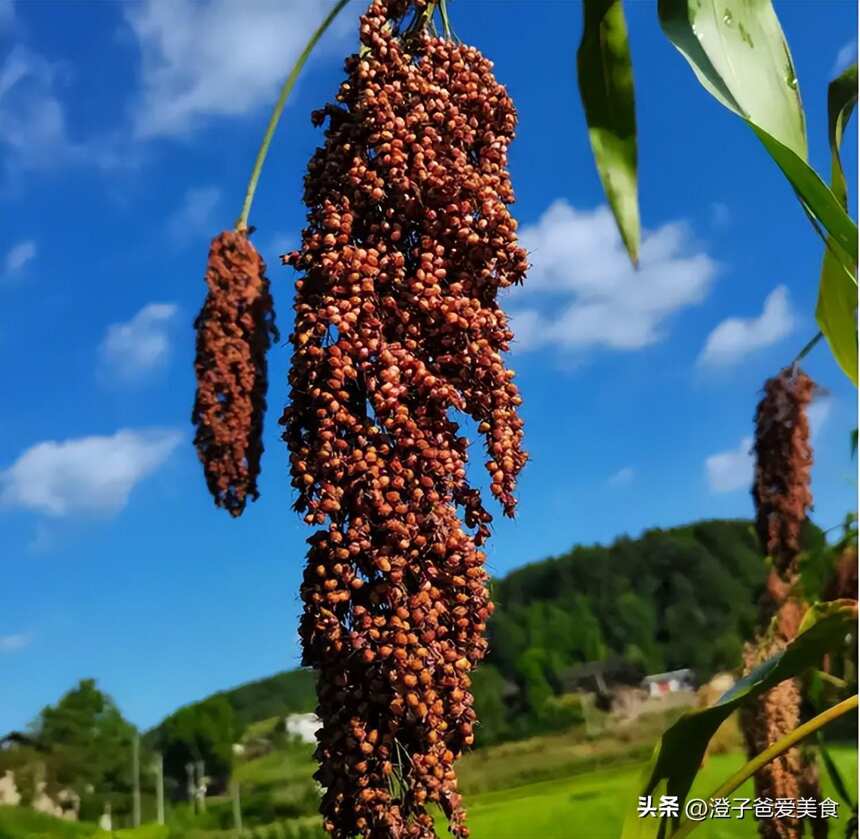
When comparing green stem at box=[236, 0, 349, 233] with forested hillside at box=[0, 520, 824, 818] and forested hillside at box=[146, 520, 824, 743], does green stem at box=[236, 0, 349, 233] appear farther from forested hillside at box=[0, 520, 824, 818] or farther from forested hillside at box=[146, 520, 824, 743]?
forested hillside at box=[146, 520, 824, 743]

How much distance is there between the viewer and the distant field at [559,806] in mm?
2910

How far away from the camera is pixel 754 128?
2.29 ft

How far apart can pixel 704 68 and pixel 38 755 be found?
322cm

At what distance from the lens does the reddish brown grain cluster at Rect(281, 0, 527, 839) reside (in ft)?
2.19

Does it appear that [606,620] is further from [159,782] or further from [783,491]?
[783,491]

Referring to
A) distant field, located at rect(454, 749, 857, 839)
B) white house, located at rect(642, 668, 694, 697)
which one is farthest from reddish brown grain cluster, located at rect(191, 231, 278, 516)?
white house, located at rect(642, 668, 694, 697)

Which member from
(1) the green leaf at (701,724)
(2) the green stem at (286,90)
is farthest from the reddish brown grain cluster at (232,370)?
(1) the green leaf at (701,724)

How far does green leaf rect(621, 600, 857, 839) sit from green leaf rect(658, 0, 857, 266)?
0.39 meters

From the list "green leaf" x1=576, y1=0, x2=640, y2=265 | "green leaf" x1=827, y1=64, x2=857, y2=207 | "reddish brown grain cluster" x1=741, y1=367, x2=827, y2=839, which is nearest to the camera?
"green leaf" x1=576, y1=0, x2=640, y2=265

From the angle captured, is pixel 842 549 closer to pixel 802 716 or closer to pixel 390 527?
pixel 802 716

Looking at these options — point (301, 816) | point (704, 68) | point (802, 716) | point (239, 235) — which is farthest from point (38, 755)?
point (704, 68)

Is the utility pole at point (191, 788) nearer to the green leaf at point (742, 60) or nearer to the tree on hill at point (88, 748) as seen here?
the tree on hill at point (88, 748)

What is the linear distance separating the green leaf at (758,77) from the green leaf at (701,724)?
39 centimetres

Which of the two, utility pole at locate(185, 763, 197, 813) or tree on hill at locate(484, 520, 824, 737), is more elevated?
tree on hill at locate(484, 520, 824, 737)
